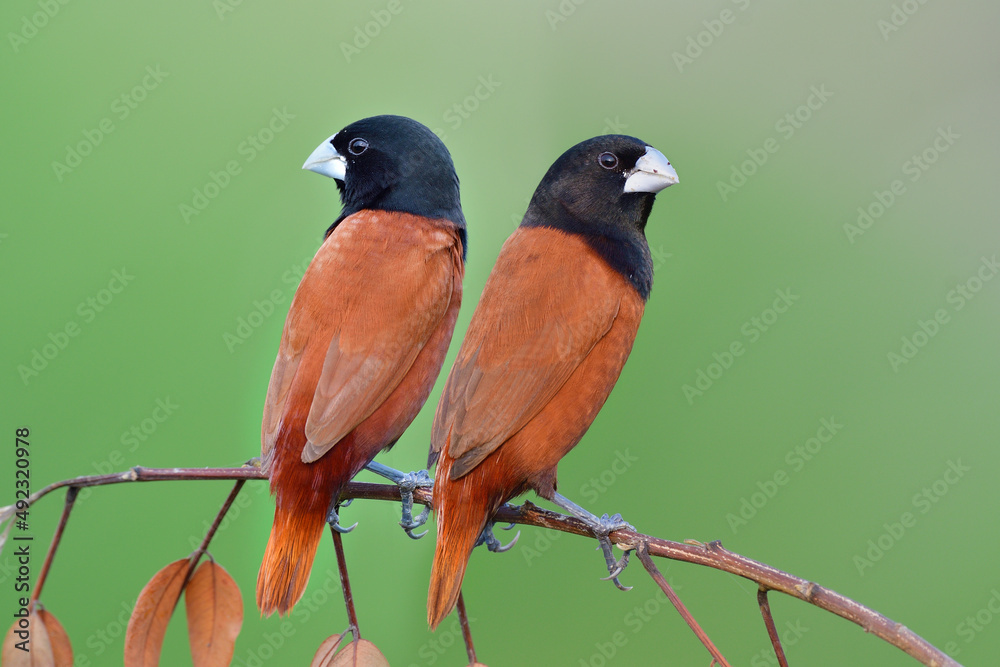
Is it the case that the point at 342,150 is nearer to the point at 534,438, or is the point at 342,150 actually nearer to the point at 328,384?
the point at 328,384

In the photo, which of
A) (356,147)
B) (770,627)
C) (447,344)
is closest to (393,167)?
(356,147)

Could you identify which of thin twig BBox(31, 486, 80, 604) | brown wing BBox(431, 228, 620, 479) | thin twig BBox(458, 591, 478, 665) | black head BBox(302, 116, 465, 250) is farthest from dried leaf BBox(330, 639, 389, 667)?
black head BBox(302, 116, 465, 250)

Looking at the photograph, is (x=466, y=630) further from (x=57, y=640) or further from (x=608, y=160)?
(x=608, y=160)

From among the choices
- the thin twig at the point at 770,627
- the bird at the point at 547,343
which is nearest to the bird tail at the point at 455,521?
the bird at the point at 547,343

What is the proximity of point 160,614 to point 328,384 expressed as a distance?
0.38 m

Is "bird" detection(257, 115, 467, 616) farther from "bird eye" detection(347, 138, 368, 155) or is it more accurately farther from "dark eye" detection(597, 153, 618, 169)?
"dark eye" detection(597, 153, 618, 169)

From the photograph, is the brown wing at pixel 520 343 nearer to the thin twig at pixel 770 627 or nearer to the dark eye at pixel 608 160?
the dark eye at pixel 608 160

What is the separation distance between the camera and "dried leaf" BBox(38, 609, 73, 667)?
111cm

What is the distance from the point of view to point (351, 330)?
1.14 m

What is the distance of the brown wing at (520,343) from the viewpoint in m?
1.11

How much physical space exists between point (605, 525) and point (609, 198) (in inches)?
18.3

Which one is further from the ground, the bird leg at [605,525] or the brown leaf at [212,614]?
the bird leg at [605,525]

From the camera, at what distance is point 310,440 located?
106cm

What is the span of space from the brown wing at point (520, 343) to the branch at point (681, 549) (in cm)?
13
